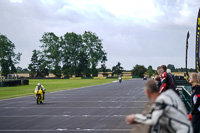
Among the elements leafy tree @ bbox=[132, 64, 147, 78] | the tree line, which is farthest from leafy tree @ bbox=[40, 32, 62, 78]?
leafy tree @ bbox=[132, 64, 147, 78]

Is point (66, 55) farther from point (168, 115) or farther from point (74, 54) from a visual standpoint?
point (168, 115)

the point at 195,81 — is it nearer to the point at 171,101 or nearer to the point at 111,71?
the point at 171,101

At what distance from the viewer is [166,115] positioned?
12.2 feet

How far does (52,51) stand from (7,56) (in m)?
16.1

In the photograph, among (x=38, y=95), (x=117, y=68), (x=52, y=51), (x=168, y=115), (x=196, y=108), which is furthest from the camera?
(x=117, y=68)

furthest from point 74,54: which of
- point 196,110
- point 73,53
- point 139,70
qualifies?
point 196,110

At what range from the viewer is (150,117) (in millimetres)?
3684

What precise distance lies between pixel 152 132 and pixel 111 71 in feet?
516

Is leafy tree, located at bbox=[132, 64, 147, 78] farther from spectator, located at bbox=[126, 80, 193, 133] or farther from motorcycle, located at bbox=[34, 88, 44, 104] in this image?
spectator, located at bbox=[126, 80, 193, 133]

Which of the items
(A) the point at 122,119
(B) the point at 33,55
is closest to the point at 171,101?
(A) the point at 122,119

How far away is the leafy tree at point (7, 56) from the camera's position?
11470cm

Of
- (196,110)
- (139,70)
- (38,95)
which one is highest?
(139,70)

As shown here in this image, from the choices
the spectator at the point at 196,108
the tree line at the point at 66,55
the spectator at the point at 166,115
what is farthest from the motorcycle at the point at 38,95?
the tree line at the point at 66,55

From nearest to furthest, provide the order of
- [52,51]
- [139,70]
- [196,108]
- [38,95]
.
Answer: [196,108], [38,95], [52,51], [139,70]
